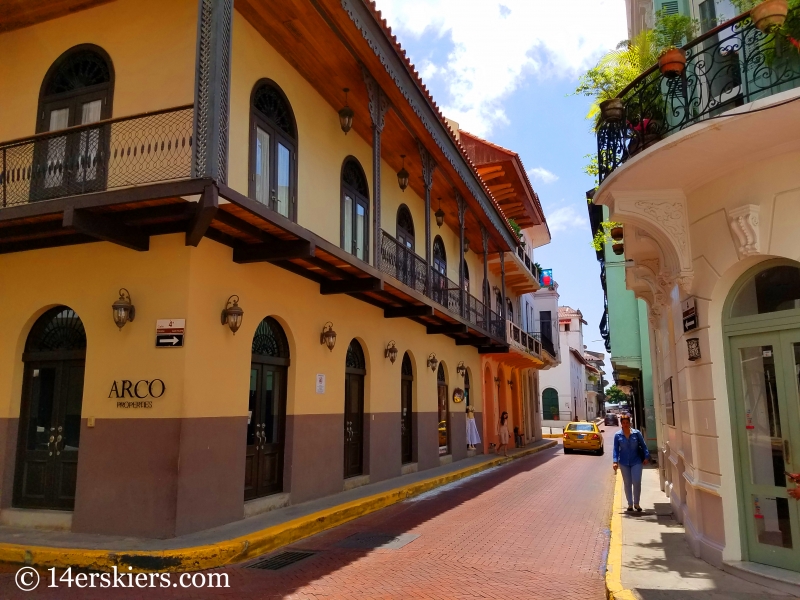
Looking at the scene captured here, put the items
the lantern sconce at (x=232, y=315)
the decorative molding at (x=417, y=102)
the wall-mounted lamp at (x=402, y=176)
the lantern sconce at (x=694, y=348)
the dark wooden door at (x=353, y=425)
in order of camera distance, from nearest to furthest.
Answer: the lantern sconce at (x=694, y=348) < the lantern sconce at (x=232, y=315) < the decorative molding at (x=417, y=102) < the dark wooden door at (x=353, y=425) < the wall-mounted lamp at (x=402, y=176)

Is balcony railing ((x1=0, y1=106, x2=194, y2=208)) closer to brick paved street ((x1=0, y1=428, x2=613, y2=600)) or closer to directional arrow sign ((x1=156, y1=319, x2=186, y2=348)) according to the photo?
directional arrow sign ((x1=156, y1=319, x2=186, y2=348))

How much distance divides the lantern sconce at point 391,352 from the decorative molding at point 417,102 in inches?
176

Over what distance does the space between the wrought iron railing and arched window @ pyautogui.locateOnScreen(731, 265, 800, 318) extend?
6884mm

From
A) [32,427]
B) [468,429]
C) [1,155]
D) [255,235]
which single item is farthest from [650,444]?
[1,155]

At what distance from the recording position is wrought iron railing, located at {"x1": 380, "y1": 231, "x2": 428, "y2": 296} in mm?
12648

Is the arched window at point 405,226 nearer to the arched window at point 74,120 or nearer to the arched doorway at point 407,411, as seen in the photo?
the arched doorway at point 407,411

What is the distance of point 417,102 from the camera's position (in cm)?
1191

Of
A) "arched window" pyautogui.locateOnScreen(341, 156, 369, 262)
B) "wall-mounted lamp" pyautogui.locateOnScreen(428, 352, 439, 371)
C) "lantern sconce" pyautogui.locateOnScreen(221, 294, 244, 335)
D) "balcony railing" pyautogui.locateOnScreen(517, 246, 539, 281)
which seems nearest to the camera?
"lantern sconce" pyautogui.locateOnScreen(221, 294, 244, 335)

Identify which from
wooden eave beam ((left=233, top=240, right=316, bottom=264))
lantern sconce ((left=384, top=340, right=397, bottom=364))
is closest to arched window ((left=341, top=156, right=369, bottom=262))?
lantern sconce ((left=384, top=340, right=397, bottom=364))

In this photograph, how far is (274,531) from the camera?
27.2 ft

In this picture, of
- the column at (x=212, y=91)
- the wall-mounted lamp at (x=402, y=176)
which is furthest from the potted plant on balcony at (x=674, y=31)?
the wall-mounted lamp at (x=402, y=176)

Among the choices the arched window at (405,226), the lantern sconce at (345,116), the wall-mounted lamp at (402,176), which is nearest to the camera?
the lantern sconce at (345,116)

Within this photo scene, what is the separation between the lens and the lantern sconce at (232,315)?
8.84 meters

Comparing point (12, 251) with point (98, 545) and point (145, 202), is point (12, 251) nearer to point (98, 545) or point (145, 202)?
point (145, 202)
